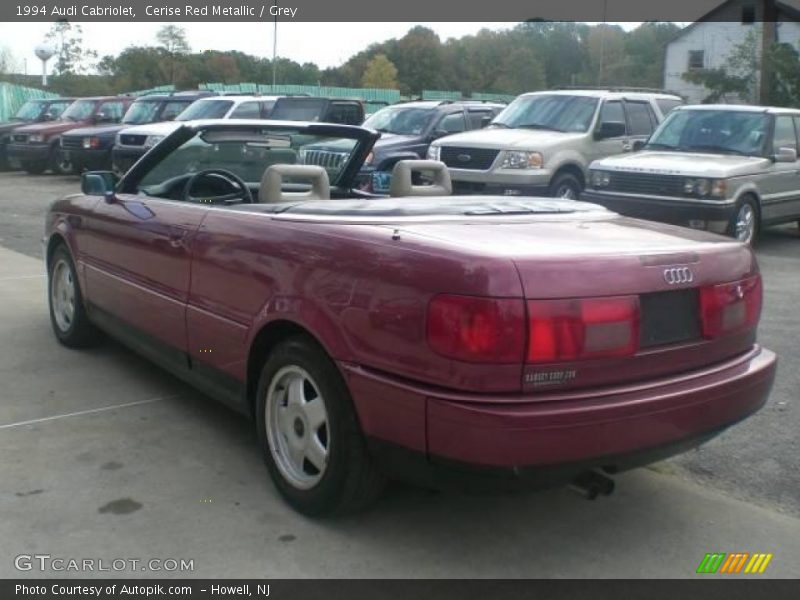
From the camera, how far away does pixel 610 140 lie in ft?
41.0

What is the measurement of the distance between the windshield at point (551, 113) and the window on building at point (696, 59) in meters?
44.2

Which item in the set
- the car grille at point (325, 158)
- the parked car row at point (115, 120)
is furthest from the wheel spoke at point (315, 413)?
the parked car row at point (115, 120)

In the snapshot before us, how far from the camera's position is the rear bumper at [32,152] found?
66.9 ft

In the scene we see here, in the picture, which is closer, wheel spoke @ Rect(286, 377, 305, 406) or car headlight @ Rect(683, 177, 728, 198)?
wheel spoke @ Rect(286, 377, 305, 406)

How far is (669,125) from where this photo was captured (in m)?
11.6

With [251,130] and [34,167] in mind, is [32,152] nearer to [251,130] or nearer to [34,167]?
[34,167]

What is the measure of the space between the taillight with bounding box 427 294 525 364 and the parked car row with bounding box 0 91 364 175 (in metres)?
13.3

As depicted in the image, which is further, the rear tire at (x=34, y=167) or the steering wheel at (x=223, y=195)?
the rear tire at (x=34, y=167)

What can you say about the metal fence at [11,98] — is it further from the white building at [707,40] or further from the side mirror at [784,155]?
the white building at [707,40]

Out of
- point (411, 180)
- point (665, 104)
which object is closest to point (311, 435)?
point (411, 180)

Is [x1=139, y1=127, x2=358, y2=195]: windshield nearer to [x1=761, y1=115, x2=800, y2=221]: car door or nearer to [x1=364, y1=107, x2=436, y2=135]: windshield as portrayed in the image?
[x1=761, y1=115, x2=800, y2=221]: car door

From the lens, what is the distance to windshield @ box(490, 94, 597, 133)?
40.8 feet

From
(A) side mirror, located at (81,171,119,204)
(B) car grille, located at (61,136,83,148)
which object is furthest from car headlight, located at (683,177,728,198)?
(B) car grille, located at (61,136,83,148)

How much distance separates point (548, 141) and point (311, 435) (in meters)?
8.82
